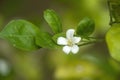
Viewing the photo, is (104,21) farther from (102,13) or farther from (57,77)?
(57,77)

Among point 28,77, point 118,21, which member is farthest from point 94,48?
point 118,21

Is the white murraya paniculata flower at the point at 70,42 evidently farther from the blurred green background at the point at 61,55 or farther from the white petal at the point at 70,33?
the blurred green background at the point at 61,55

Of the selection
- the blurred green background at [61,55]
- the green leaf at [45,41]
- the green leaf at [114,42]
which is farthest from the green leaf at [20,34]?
the blurred green background at [61,55]

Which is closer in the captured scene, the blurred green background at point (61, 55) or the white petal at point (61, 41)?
the white petal at point (61, 41)

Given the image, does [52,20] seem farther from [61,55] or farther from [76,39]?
[61,55]

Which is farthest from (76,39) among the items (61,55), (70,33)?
(61,55)

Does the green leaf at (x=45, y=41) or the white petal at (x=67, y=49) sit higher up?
the green leaf at (x=45, y=41)
